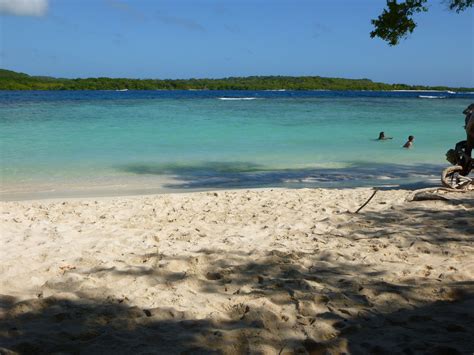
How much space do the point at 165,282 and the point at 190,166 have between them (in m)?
8.85

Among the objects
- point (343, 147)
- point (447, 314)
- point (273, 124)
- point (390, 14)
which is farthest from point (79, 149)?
point (447, 314)

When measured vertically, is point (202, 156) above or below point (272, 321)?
below

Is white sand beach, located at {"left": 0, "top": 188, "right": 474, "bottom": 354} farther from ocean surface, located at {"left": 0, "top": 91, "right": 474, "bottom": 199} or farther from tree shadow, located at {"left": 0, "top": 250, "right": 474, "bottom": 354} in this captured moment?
ocean surface, located at {"left": 0, "top": 91, "right": 474, "bottom": 199}

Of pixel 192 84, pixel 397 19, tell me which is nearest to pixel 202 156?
pixel 397 19

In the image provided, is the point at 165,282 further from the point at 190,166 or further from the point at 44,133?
the point at 44,133

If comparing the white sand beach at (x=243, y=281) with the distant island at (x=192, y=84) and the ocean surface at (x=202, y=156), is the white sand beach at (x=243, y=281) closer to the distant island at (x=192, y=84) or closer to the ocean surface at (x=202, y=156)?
the ocean surface at (x=202, y=156)

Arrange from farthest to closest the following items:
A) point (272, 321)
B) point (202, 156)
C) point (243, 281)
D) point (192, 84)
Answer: point (192, 84)
point (202, 156)
point (243, 281)
point (272, 321)

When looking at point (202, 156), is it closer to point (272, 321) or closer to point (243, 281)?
point (243, 281)

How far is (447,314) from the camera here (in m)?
3.23

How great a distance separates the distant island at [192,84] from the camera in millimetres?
91938

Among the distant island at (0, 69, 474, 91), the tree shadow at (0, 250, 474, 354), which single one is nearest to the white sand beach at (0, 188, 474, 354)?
the tree shadow at (0, 250, 474, 354)

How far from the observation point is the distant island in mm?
91938

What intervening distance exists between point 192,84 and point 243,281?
346 ft

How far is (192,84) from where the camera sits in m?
107
